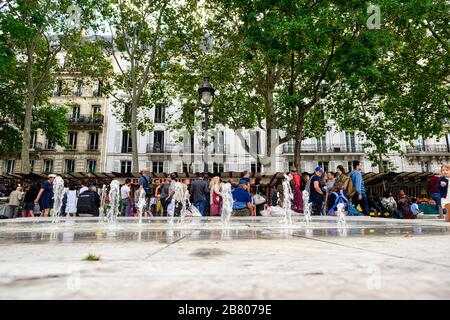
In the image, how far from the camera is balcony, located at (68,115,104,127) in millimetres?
33344

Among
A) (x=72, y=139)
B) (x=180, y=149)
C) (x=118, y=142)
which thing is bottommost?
(x=180, y=149)

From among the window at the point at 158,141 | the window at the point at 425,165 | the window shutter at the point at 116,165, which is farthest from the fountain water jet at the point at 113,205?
the window at the point at 425,165

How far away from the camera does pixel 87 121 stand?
3347 centimetres

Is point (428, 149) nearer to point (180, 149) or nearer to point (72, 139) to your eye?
point (180, 149)

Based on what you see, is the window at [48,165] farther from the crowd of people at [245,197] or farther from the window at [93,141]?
the crowd of people at [245,197]

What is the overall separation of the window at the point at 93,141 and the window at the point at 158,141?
251 inches

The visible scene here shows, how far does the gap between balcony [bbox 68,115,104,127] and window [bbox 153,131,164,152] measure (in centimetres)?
602

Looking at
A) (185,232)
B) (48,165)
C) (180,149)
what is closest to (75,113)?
(48,165)

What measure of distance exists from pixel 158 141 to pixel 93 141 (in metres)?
7.14

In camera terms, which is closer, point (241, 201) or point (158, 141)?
point (241, 201)

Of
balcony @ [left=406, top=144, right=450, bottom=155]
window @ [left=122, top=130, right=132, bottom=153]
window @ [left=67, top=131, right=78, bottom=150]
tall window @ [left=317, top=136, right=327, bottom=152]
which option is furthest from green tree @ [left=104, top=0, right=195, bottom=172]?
balcony @ [left=406, top=144, right=450, bottom=155]

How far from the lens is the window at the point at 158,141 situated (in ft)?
109

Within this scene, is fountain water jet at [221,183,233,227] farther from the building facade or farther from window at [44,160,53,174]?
window at [44,160,53,174]
